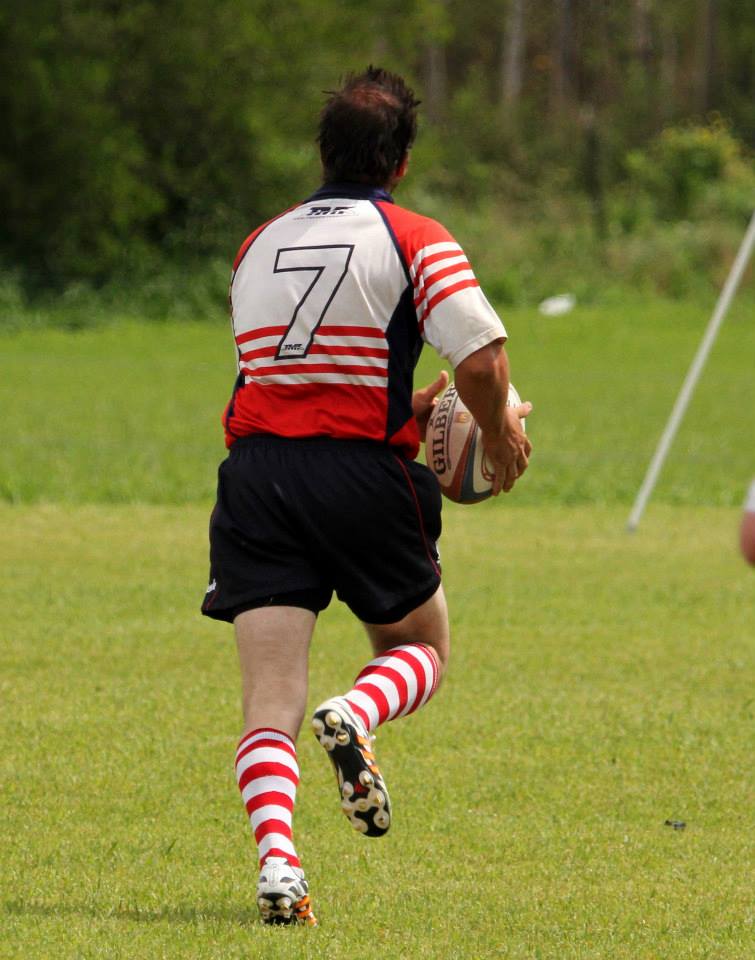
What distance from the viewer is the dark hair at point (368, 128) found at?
455 centimetres

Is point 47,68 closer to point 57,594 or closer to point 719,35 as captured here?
point 57,594

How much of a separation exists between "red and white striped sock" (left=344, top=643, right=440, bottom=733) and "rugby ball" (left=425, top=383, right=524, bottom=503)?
1.75 feet

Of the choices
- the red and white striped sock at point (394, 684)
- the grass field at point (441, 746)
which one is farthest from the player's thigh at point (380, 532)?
the grass field at point (441, 746)

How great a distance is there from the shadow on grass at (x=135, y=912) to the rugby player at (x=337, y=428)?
219 millimetres

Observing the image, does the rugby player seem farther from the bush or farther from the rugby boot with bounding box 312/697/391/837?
the bush

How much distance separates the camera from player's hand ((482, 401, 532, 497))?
4633 mm

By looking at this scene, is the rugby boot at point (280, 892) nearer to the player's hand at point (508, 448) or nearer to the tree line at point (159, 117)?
the player's hand at point (508, 448)

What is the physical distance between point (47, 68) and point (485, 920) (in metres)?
31.2

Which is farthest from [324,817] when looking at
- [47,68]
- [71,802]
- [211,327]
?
[47,68]

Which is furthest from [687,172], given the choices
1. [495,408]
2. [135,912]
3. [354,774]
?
[354,774]

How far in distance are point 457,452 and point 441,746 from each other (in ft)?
6.36

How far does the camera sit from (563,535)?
1280 centimetres

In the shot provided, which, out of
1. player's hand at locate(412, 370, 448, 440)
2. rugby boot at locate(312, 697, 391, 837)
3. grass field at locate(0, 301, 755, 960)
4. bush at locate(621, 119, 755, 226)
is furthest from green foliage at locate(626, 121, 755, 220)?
rugby boot at locate(312, 697, 391, 837)

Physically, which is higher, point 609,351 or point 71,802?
point 71,802
